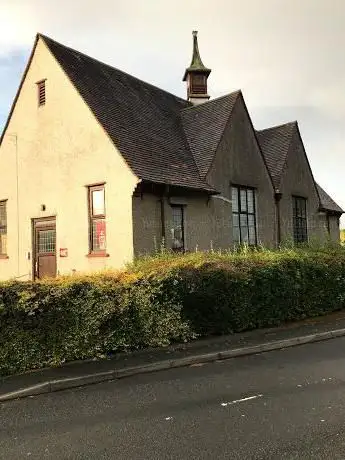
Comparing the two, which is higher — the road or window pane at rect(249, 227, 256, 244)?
window pane at rect(249, 227, 256, 244)

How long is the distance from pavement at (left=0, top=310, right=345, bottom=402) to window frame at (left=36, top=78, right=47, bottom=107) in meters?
11.5

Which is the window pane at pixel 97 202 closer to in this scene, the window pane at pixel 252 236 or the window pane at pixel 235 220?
the window pane at pixel 235 220

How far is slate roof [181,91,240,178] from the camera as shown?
18781 millimetres

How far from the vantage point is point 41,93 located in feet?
59.1

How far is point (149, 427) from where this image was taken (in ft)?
18.3

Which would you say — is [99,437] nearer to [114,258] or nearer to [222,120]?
[114,258]

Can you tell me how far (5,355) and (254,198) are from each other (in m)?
14.9

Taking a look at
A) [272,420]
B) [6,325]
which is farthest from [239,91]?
[272,420]

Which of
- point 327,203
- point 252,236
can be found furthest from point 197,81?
point 252,236

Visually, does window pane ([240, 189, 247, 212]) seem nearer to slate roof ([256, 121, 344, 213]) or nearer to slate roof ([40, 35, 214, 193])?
slate roof ([256, 121, 344, 213])

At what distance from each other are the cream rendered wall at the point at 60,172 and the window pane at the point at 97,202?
0.27 m

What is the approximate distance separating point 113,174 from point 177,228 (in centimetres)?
290

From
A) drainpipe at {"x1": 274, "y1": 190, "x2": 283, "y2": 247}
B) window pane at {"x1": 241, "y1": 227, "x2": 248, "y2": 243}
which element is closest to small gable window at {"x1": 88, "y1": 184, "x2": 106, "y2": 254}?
window pane at {"x1": 241, "y1": 227, "x2": 248, "y2": 243}

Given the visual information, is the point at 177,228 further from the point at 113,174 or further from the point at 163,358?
the point at 163,358
